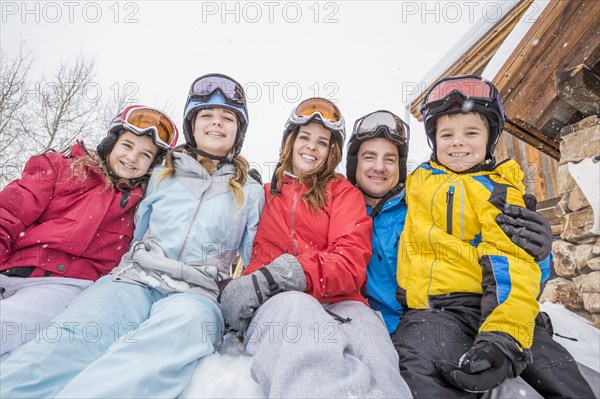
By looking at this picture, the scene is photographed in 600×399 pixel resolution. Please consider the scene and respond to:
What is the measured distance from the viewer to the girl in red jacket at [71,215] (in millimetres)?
2494

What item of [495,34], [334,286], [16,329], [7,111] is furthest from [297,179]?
[7,111]

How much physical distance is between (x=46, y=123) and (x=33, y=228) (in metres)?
15.9

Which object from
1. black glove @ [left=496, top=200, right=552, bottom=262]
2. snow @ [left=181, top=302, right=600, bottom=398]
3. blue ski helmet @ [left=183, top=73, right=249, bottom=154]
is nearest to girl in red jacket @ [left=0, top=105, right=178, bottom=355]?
blue ski helmet @ [left=183, top=73, right=249, bottom=154]

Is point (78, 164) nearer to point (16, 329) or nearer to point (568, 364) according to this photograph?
point (16, 329)

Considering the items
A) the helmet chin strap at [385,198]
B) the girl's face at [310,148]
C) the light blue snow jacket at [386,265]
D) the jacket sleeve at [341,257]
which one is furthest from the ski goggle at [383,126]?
the jacket sleeve at [341,257]

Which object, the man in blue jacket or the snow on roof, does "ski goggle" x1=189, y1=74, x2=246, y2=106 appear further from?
the snow on roof

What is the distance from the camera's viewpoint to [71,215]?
2.79 meters

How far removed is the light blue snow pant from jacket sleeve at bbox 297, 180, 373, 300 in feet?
2.25

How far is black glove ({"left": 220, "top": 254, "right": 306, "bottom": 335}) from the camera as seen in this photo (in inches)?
83.6

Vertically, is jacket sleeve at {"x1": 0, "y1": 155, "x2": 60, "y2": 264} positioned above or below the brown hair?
below

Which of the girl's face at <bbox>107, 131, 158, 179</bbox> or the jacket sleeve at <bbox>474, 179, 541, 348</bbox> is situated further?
the girl's face at <bbox>107, 131, 158, 179</bbox>

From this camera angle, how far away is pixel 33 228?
2734 millimetres

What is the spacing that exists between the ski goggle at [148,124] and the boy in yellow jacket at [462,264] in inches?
91.6

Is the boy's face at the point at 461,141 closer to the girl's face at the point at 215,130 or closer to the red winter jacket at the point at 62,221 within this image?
the girl's face at the point at 215,130
